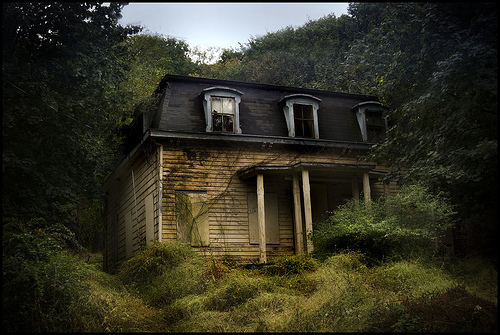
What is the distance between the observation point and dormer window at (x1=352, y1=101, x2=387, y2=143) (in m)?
18.6

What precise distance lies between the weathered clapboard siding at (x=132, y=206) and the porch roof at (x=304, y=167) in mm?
2847

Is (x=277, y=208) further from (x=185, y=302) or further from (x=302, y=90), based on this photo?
(x=185, y=302)

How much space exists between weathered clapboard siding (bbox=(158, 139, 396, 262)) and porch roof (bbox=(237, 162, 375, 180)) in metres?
0.56

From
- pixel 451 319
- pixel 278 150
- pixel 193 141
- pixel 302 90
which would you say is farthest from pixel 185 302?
pixel 302 90

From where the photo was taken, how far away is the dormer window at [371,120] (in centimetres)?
1859

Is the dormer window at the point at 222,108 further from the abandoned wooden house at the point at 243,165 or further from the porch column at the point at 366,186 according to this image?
the porch column at the point at 366,186

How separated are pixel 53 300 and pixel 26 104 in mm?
5747

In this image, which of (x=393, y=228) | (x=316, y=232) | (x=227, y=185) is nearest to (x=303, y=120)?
(x=227, y=185)

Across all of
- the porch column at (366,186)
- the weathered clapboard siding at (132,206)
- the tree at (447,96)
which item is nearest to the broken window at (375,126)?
the porch column at (366,186)

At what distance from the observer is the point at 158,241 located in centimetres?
1448

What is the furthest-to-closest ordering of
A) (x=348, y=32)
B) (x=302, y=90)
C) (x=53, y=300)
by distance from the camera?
(x=348, y=32) → (x=302, y=90) → (x=53, y=300)

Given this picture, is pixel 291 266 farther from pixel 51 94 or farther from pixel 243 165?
pixel 51 94

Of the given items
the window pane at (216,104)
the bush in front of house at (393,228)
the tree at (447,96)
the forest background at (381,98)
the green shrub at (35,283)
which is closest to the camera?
the green shrub at (35,283)

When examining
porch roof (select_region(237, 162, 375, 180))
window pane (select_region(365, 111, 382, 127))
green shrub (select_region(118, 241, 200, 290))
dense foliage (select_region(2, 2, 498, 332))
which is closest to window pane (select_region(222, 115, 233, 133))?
porch roof (select_region(237, 162, 375, 180))
